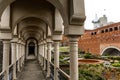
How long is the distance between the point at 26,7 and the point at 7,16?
822 mm

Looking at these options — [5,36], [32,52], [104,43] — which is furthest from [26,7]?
[32,52]

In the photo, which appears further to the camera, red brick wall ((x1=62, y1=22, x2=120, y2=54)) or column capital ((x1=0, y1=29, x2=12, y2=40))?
red brick wall ((x1=62, y1=22, x2=120, y2=54))

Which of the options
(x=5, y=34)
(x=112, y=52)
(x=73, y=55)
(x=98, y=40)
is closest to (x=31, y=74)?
(x=5, y=34)

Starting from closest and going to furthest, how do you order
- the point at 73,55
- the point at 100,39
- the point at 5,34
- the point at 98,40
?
the point at 73,55 → the point at 5,34 → the point at 100,39 → the point at 98,40

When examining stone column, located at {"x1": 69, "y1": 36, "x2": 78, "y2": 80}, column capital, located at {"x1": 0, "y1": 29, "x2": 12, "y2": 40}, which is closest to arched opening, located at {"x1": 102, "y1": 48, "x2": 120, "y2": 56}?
column capital, located at {"x1": 0, "y1": 29, "x2": 12, "y2": 40}

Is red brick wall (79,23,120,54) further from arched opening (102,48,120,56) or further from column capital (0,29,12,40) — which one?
column capital (0,29,12,40)

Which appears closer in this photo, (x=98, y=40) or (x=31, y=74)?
(x=31, y=74)

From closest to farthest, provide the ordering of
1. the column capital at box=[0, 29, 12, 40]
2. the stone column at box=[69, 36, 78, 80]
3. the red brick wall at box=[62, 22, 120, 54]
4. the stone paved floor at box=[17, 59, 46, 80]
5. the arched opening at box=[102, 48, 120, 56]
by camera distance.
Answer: the stone column at box=[69, 36, 78, 80] → the column capital at box=[0, 29, 12, 40] → the stone paved floor at box=[17, 59, 46, 80] → the red brick wall at box=[62, 22, 120, 54] → the arched opening at box=[102, 48, 120, 56]

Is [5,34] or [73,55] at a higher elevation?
[5,34]

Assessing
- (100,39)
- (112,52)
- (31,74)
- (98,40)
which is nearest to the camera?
(31,74)

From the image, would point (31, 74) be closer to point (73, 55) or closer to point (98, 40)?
point (73, 55)

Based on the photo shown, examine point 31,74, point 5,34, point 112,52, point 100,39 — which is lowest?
point 31,74

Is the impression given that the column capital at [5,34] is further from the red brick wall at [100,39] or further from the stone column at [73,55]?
the red brick wall at [100,39]

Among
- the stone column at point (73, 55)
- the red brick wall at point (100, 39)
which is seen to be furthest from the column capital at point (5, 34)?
the red brick wall at point (100, 39)
